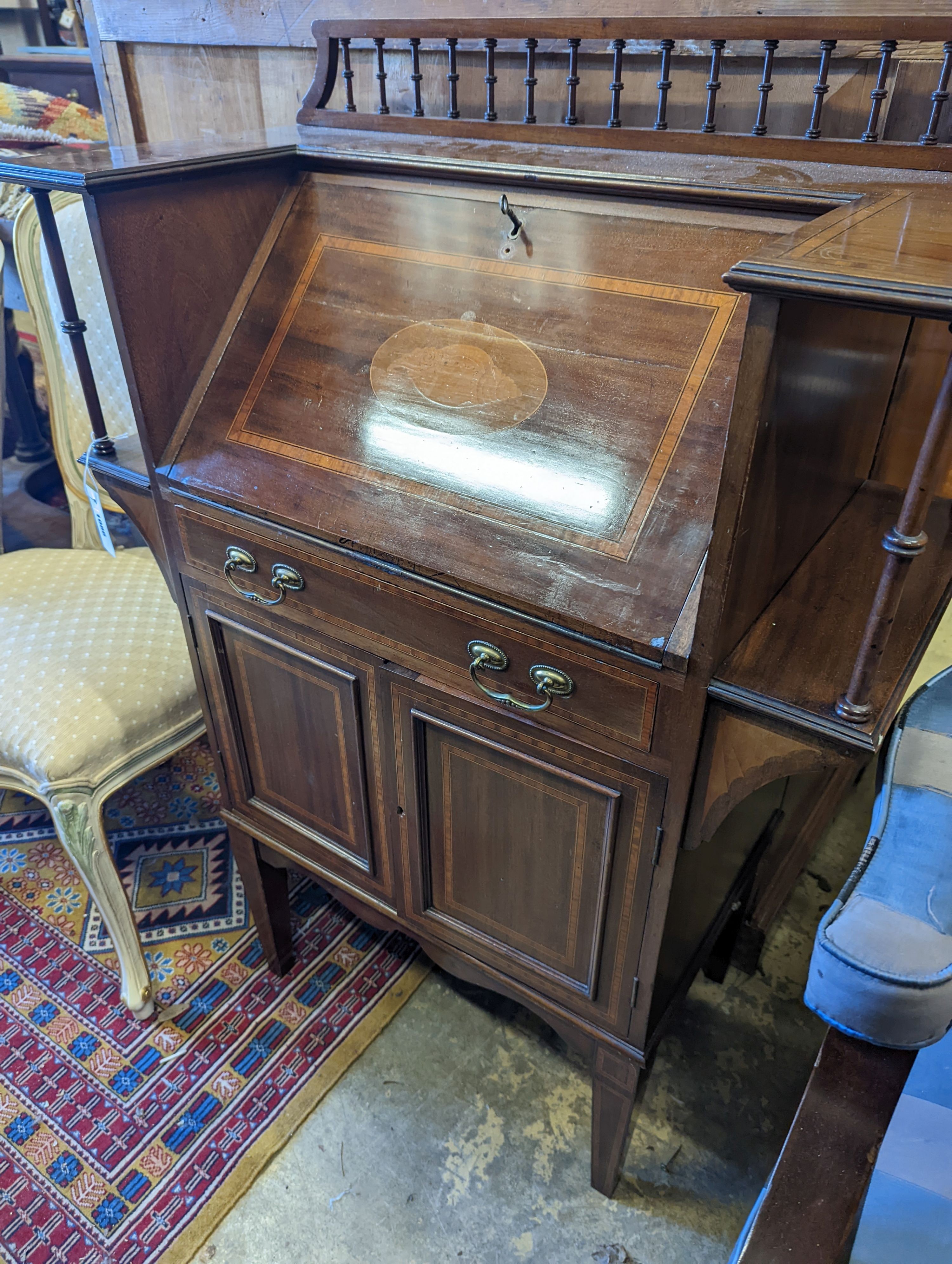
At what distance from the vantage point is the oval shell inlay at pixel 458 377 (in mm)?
983

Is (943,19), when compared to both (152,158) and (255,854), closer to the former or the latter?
(152,158)

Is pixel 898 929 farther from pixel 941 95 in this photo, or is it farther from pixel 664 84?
pixel 664 84

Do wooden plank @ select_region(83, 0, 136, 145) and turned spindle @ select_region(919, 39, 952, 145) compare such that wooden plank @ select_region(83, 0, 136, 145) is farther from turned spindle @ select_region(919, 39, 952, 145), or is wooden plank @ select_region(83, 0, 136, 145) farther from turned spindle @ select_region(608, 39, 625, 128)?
turned spindle @ select_region(919, 39, 952, 145)

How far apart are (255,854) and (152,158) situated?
1.08 metres

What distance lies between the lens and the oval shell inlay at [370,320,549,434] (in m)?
0.98

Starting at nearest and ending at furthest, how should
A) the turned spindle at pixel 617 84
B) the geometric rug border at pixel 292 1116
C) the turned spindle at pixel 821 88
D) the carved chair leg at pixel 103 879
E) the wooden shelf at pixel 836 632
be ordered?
the wooden shelf at pixel 836 632, the turned spindle at pixel 821 88, the turned spindle at pixel 617 84, the geometric rug border at pixel 292 1116, the carved chair leg at pixel 103 879

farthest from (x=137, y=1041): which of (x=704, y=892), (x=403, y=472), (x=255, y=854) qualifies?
(x=403, y=472)

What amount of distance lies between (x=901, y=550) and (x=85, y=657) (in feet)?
4.47

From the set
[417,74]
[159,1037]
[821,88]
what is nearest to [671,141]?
[821,88]

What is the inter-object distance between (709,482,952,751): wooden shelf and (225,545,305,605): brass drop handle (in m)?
0.55

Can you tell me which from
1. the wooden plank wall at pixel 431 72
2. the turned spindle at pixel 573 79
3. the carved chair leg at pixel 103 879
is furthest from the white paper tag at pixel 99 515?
the turned spindle at pixel 573 79

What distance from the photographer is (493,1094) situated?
149 centimetres

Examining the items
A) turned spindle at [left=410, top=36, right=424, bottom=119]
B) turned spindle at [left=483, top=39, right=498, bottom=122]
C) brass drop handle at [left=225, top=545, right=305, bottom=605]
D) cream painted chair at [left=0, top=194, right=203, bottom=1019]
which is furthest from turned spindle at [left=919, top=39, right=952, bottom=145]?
cream painted chair at [left=0, top=194, right=203, bottom=1019]

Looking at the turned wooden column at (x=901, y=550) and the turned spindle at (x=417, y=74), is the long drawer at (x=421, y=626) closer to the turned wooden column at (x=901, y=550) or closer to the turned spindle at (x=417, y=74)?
the turned wooden column at (x=901, y=550)
